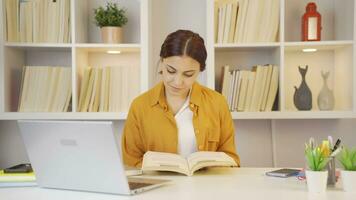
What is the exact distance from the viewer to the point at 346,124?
298 cm

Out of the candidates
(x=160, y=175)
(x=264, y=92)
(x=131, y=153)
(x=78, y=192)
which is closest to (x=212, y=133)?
(x=131, y=153)

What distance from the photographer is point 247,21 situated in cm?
274

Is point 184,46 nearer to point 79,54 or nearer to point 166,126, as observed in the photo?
point 166,126

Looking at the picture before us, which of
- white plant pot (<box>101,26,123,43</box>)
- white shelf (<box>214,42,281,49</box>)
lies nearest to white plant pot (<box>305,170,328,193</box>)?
white shelf (<box>214,42,281,49</box>)

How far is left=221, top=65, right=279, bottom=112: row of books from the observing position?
9.02 ft

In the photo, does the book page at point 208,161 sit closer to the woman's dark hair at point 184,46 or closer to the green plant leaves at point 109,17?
the woman's dark hair at point 184,46

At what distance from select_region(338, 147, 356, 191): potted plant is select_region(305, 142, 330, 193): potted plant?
49 millimetres

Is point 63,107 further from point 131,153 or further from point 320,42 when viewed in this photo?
point 320,42

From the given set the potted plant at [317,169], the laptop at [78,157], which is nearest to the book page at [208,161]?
the laptop at [78,157]

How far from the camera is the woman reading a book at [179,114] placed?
2066 millimetres

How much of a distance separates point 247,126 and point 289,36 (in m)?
0.66

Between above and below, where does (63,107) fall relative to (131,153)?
above

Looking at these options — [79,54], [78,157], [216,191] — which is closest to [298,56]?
[79,54]

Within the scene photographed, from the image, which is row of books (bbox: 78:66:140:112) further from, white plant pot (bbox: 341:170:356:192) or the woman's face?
white plant pot (bbox: 341:170:356:192)
